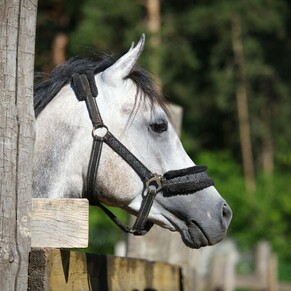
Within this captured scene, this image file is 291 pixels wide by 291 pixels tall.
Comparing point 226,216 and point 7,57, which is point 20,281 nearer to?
point 7,57

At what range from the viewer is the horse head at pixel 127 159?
14.4ft

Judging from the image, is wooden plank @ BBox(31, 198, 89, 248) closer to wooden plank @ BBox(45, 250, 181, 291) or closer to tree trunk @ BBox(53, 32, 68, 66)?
wooden plank @ BBox(45, 250, 181, 291)

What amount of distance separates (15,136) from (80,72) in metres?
1.52

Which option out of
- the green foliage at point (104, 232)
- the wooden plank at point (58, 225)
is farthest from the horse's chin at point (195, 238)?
the green foliage at point (104, 232)

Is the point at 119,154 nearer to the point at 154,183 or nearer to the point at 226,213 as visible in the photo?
the point at 154,183

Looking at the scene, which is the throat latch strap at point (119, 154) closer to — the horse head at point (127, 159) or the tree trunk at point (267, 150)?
the horse head at point (127, 159)

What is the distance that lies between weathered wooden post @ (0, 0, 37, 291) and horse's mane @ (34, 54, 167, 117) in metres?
1.43

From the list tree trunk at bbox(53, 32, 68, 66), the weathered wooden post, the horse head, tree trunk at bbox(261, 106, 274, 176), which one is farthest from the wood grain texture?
tree trunk at bbox(261, 106, 274, 176)

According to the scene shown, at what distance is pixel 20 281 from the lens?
3152 millimetres

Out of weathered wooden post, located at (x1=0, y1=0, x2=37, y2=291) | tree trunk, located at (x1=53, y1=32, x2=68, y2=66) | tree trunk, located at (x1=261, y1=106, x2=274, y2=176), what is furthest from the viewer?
tree trunk, located at (x1=261, y1=106, x2=274, y2=176)

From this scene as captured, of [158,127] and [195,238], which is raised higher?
[158,127]

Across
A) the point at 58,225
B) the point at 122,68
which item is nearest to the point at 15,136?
the point at 58,225

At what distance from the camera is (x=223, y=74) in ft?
114

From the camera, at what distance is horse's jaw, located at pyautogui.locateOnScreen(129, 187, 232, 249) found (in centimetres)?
437
